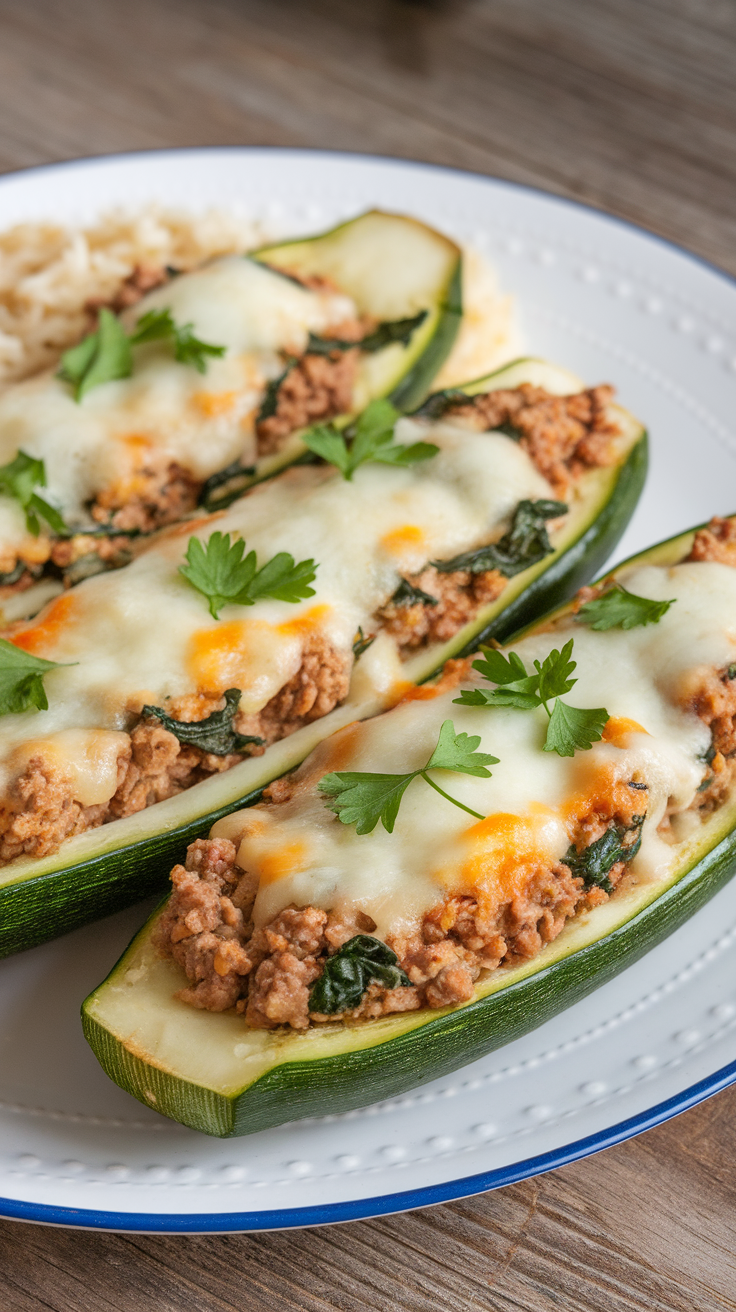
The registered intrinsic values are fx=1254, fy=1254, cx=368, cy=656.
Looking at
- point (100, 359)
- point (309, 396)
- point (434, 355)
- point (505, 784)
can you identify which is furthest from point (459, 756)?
point (434, 355)

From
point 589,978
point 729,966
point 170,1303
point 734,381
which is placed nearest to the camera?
point 170,1303

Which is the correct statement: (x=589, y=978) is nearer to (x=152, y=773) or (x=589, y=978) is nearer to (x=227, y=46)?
(x=152, y=773)

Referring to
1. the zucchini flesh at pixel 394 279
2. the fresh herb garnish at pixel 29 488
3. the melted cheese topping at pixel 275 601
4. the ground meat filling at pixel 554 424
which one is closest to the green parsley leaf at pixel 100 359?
the fresh herb garnish at pixel 29 488

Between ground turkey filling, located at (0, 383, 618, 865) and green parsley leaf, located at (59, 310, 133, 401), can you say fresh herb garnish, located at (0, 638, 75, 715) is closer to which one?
ground turkey filling, located at (0, 383, 618, 865)

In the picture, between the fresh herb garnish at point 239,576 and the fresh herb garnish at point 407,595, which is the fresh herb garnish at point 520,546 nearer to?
the fresh herb garnish at point 407,595

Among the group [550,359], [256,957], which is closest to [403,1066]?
[256,957]

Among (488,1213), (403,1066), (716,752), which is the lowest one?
(488,1213)

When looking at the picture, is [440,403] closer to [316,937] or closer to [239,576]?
[239,576]
